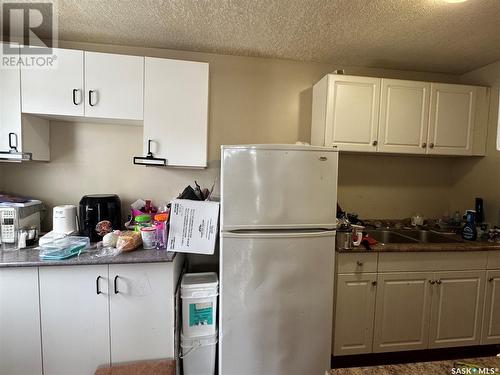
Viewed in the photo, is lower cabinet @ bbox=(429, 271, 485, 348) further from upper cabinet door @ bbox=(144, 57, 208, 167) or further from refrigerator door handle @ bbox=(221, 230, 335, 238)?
upper cabinet door @ bbox=(144, 57, 208, 167)

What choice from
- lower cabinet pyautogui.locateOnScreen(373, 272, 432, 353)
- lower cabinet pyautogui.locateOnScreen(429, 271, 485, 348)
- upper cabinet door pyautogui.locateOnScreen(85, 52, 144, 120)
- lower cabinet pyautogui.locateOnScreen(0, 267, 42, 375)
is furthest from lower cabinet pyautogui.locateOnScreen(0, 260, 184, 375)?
lower cabinet pyautogui.locateOnScreen(429, 271, 485, 348)

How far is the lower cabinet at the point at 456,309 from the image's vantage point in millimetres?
1860

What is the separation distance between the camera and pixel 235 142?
2.21 meters

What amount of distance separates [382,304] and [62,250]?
2.18m

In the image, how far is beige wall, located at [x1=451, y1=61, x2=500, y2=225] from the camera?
6.91ft

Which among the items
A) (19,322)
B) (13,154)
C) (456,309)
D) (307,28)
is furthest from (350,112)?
(19,322)

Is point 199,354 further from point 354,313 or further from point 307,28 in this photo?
point 307,28

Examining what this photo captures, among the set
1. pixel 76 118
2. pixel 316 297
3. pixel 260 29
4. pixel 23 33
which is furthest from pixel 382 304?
pixel 23 33

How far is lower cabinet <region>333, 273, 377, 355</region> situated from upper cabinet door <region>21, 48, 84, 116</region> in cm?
227

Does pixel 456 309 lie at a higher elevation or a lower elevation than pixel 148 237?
lower

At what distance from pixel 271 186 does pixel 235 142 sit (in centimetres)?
82

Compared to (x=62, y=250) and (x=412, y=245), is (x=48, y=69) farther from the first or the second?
(x=412, y=245)

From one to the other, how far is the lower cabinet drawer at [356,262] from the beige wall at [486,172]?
1.27 meters

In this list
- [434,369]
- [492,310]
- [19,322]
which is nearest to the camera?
[434,369]
